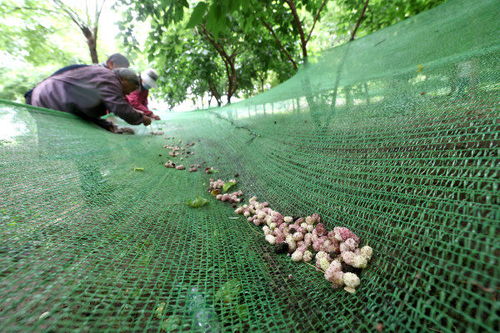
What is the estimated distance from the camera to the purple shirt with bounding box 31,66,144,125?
2275 mm

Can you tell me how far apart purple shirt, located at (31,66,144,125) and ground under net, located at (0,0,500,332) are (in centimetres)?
79

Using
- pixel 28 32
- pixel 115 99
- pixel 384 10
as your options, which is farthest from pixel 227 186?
pixel 28 32

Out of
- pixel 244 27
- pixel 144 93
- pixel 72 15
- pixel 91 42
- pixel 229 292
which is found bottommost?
pixel 229 292

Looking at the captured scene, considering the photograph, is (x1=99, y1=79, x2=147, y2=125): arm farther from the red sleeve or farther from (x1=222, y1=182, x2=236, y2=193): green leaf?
(x1=222, y1=182, x2=236, y2=193): green leaf

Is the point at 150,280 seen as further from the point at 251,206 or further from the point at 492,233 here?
the point at 492,233

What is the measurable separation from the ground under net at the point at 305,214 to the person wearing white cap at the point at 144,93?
2.56 metres

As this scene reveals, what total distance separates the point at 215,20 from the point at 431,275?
1.35 meters

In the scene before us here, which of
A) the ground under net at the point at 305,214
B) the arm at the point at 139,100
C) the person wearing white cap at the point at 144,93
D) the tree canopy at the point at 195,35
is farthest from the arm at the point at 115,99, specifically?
the arm at the point at 139,100

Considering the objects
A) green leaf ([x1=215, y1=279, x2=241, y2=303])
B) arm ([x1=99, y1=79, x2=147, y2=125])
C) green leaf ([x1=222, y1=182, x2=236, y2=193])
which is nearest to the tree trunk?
arm ([x1=99, y1=79, x2=147, y2=125])

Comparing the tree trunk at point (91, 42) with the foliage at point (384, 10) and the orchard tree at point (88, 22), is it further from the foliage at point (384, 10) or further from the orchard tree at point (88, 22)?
the foliage at point (384, 10)

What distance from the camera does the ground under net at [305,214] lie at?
51cm

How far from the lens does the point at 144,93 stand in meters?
4.40

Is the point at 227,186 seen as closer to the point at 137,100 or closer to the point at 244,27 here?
the point at 244,27

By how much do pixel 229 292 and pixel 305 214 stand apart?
55 centimetres
